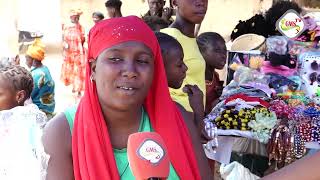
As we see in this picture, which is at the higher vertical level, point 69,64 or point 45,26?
point 45,26

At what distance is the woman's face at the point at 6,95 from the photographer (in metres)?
2.54

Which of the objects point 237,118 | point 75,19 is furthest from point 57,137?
point 75,19

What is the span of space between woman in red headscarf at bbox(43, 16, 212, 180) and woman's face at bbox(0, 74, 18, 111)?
0.99 m

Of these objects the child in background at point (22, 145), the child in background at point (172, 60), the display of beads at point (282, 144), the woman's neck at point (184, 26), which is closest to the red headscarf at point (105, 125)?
the child in background at point (22, 145)

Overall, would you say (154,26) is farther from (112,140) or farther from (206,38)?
(112,140)

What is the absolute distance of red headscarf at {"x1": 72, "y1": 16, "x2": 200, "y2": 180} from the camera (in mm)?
1582

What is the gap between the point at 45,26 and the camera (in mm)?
9422

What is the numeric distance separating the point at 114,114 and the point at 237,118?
1815 millimetres

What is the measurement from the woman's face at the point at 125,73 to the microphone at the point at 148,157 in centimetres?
46

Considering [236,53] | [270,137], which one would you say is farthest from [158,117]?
[236,53]

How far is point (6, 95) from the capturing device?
100 inches

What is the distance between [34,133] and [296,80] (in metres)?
2.66

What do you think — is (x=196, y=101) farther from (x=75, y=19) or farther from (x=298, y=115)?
(x=75, y=19)

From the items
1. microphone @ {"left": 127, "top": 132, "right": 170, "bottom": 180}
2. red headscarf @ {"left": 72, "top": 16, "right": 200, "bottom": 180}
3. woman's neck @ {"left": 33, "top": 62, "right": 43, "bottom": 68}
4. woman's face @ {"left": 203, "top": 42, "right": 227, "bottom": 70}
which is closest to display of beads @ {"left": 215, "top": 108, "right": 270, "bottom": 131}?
woman's face @ {"left": 203, "top": 42, "right": 227, "bottom": 70}
